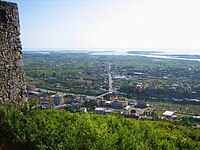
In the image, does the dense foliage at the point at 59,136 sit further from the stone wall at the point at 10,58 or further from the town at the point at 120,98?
the town at the point at 120,98

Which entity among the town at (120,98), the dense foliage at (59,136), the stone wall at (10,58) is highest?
the stone wall at (10,58)

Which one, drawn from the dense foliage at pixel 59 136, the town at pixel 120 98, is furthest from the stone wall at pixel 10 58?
the town at pixel 120 98

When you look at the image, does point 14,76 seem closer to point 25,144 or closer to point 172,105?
point 25,144

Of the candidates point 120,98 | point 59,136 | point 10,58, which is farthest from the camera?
point 120,98

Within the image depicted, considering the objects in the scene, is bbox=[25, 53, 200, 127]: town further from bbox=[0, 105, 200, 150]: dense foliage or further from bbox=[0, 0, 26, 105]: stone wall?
bbox=[0, 105, 200, 150]: dense foliage

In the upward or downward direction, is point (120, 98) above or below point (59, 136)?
below

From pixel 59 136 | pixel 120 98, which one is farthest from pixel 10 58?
pixel 120 98

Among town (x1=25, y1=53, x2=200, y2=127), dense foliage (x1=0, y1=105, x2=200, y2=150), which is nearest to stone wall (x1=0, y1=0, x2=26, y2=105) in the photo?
dense foliage (x1=0, y1=105, x2=200, y2=150)

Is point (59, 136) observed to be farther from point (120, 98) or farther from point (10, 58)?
point (120, 98)

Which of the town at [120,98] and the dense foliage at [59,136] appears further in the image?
the town at [120,98]
